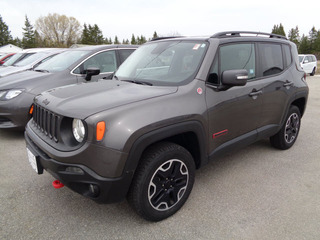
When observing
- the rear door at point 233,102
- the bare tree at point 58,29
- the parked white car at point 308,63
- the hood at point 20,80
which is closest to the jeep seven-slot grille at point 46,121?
the rear door at point 233,102

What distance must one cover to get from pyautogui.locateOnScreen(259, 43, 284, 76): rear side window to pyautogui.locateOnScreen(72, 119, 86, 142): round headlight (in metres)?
2.53

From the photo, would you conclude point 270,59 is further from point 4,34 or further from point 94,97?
point 4,34

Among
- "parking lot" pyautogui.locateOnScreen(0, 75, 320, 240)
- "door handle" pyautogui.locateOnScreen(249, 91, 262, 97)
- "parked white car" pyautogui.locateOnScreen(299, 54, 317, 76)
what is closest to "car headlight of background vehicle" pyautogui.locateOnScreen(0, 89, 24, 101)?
"parking lot" pyautogui.locateOnScreen(0, 75, 320, 240)

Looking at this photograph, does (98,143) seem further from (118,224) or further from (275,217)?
(275,217)

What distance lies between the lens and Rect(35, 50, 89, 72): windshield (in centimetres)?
518

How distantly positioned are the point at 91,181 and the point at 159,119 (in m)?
0.76

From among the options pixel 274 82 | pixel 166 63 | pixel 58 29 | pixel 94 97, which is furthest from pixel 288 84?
pixel 58 29

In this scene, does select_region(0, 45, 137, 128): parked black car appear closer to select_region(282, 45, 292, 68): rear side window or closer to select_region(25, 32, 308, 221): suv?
select_region(25, 32, 308, 221): suv

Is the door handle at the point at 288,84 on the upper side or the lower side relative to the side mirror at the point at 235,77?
lower

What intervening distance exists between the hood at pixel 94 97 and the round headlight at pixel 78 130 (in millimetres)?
75

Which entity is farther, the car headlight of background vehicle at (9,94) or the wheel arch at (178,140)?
the car headlight of background vehicle at (9,94)

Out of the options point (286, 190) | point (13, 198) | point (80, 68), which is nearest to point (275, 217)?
point (286, 190)

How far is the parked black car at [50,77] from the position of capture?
4.37m

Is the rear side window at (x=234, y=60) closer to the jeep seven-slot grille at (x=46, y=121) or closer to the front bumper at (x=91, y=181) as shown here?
the front bumper at (x=91, y=181)
